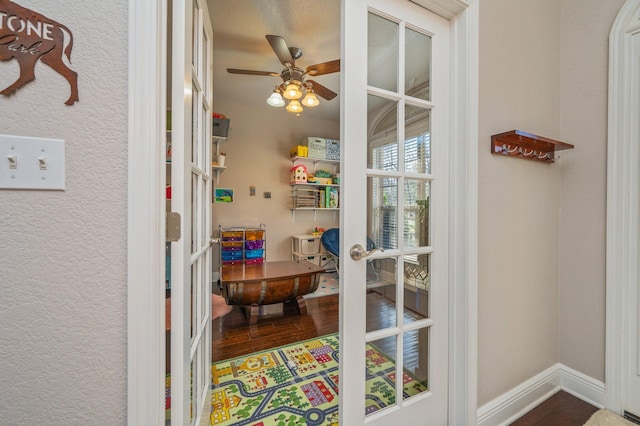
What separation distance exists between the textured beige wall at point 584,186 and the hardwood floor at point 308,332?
0.29m

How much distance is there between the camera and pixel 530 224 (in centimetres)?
159

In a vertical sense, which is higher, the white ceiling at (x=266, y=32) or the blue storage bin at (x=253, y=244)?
the white ceiling at (x=266, y=32)

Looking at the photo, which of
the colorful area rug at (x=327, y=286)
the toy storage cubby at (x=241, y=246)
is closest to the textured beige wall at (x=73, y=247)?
the colorful area rug at (x=327, y=286)

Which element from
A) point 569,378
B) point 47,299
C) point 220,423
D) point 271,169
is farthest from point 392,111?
point 271,169

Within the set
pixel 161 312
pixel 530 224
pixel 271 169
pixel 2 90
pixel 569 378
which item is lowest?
pixel 569 378

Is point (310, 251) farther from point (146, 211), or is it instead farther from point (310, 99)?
point (146, 211)

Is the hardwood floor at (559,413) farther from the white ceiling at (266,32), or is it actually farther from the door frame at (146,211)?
the white ceiling at (266,32)

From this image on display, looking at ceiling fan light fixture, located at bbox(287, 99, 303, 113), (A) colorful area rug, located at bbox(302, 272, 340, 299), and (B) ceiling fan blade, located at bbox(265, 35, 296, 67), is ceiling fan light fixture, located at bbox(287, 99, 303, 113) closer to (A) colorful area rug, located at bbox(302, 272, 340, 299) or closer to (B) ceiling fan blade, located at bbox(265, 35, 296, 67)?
(B) ceiling fan blade, located at bbox(265, 35, 296, 67)

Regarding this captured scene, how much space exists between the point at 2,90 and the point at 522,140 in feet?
6.67

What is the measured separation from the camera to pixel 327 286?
13.0ft

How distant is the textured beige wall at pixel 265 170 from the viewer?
4.41 metres

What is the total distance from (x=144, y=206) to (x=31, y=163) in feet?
0.79

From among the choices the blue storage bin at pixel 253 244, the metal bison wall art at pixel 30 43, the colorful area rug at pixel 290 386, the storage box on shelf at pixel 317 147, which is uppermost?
the storage box on shelf at pixel 317 147

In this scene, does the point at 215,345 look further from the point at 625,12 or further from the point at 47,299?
the point at 625,12
